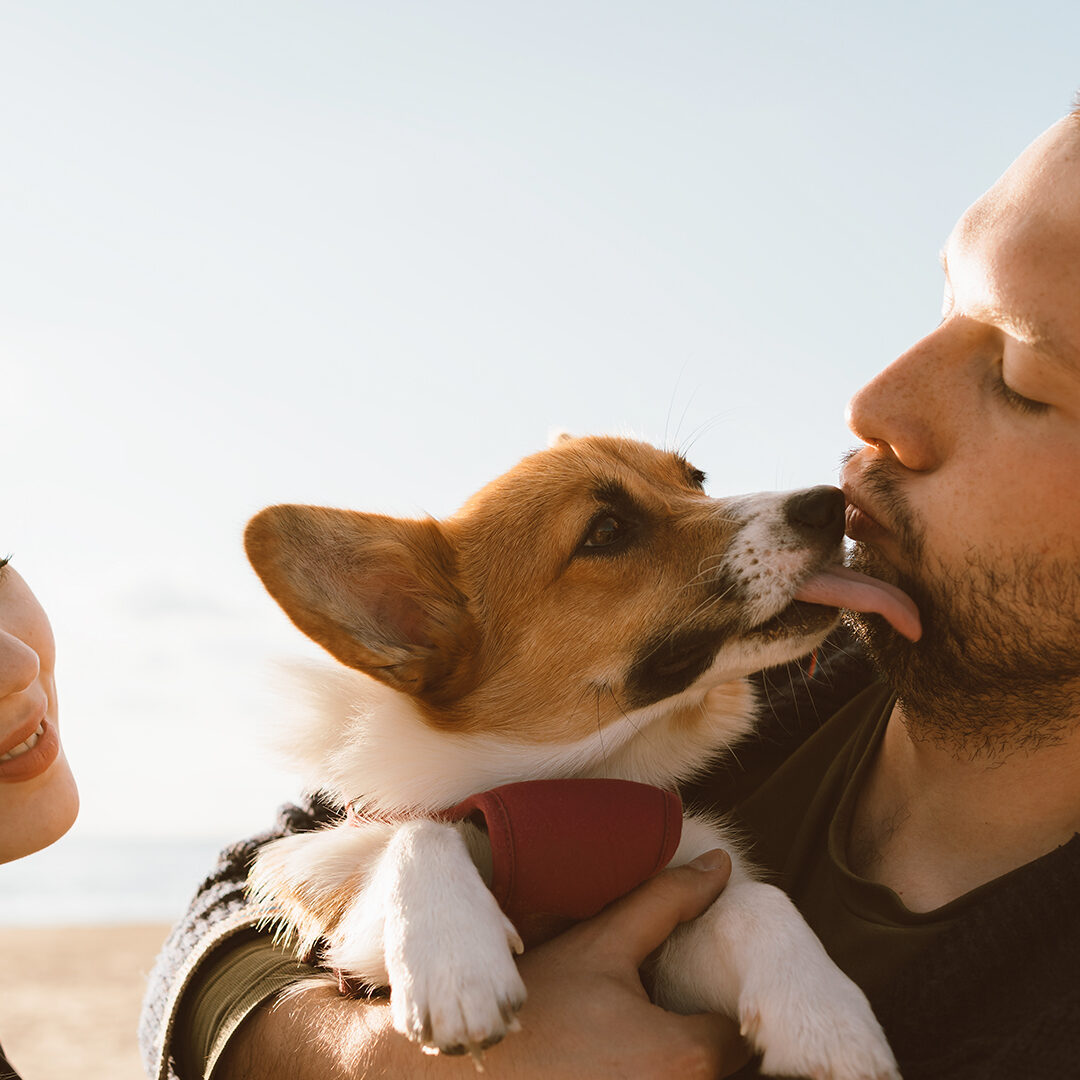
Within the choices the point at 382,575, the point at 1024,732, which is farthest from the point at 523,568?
the point at 1024,732

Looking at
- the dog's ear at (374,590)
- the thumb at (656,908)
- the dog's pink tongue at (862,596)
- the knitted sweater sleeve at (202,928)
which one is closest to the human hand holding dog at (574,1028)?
the thumb at (656,908)

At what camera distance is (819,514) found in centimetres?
256

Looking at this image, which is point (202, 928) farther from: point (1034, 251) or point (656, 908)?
point (1034, 251)

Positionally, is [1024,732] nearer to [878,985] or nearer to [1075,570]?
[1075,570]

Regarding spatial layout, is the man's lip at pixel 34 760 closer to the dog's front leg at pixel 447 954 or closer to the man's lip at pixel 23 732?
the man's lip at pixel 23 732

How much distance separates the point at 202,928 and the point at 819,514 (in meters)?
2.02

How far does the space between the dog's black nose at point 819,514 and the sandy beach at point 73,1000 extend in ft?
23.6

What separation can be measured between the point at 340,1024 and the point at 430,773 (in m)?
0.61

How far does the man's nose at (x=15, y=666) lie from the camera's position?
254 cm

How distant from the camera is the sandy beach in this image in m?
9.41

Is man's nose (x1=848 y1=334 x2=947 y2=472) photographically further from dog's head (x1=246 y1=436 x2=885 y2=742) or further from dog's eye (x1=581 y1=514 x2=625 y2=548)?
dog's eye (x1=581 y1=514 x2=625 y2=548)

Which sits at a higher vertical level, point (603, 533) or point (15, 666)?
point (603, 533)

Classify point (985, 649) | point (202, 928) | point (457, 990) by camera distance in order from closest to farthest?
point (457, 990) → point (985, 649) → point (202, 928)

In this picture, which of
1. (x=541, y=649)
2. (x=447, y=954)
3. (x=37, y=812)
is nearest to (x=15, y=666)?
(x=37, y=812)
